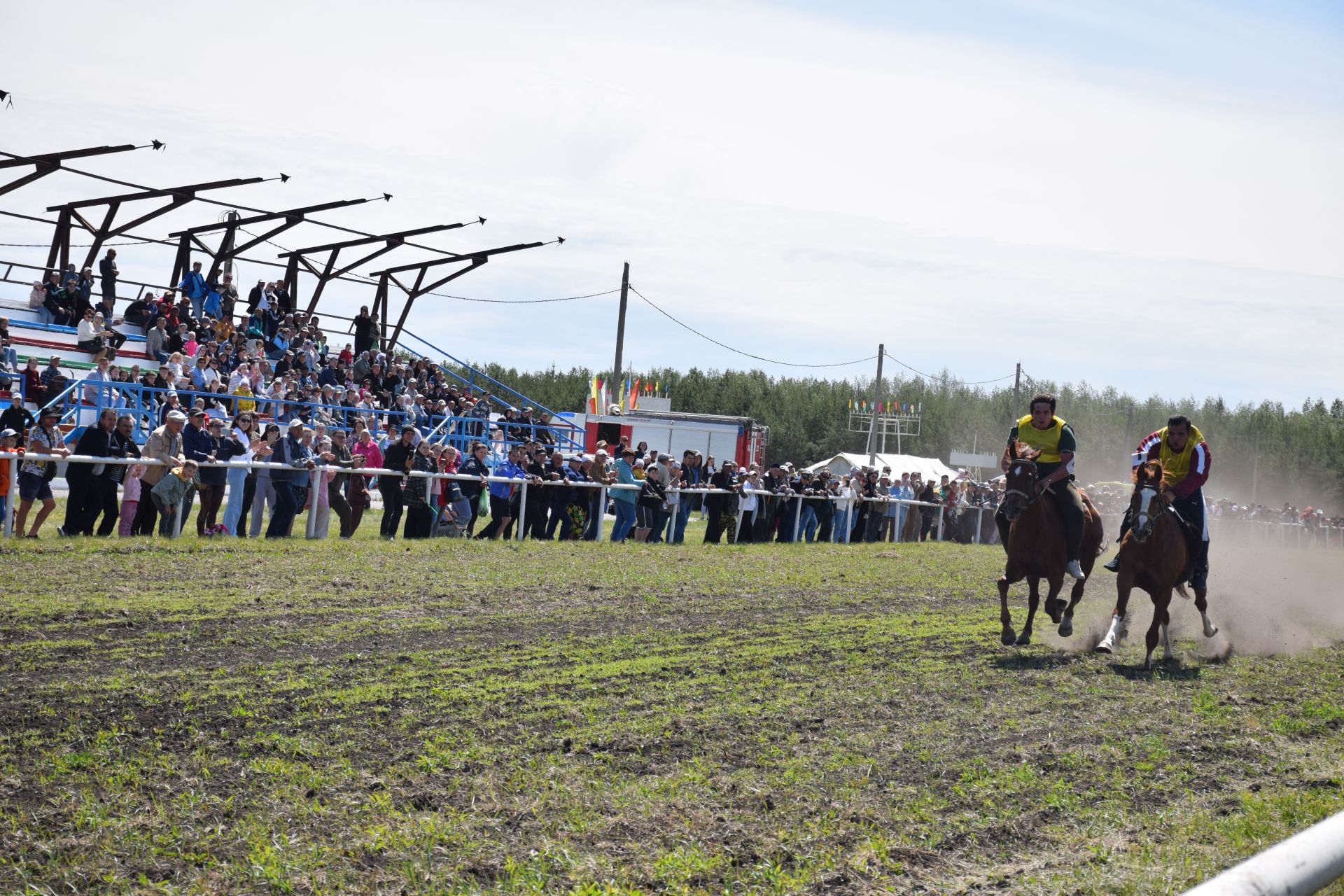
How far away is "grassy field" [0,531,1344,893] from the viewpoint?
4.97m

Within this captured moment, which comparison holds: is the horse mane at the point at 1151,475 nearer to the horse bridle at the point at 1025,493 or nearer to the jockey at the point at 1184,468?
the jockey at the point at 1184,468

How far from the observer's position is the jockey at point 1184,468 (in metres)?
11.7

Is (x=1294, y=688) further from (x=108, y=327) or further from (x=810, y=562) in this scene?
(x=108, y=327)

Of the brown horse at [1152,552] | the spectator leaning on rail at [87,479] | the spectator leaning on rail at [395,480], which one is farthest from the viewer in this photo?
the spectator leaning on rail at [395,480]

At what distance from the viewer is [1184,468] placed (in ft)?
38.8

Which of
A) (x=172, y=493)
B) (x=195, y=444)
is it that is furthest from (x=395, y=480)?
(x=172, y=493)

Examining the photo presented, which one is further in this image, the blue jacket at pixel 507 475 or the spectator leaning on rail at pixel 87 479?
the blue jacket at pixel 507 475

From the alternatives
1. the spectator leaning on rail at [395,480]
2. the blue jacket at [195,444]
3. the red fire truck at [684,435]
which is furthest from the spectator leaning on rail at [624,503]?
the red fire truck at [684,435]

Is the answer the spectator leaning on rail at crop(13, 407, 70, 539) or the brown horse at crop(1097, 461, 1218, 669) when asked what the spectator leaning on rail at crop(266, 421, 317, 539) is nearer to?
the spectator leaning on rail at crop(13, 407, 70, 539)

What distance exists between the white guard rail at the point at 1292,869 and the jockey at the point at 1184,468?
9121mm

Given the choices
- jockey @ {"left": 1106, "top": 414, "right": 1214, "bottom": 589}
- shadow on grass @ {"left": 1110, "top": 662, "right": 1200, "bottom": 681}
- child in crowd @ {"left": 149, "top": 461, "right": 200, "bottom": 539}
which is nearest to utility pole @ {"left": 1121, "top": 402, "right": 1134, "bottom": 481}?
jockey @ {"left": 1106, "top": 414, "right": 1214, "bottom": 589}

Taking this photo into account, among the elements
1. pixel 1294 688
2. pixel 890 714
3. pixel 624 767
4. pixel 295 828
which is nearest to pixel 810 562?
pixel 1294 688

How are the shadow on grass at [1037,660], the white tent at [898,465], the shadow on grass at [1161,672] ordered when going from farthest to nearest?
1. the white tent at [898,465]
2. the shadow on grass at [1037,660]
3. the shadow on grass at [1161,672]

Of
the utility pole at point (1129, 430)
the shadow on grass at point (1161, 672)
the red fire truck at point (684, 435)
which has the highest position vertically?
the utility pole at point (1129, 430)
